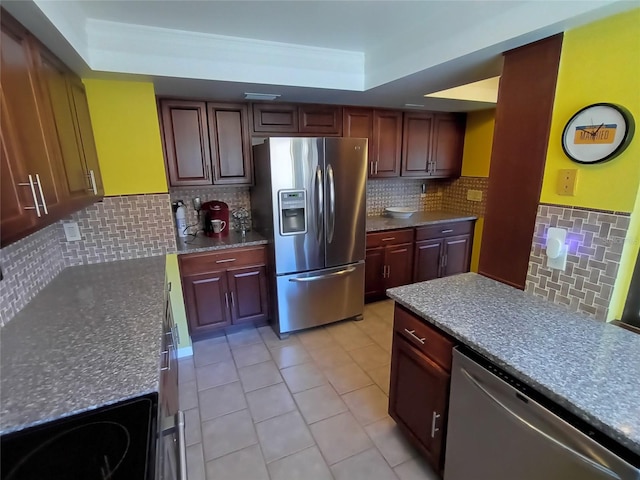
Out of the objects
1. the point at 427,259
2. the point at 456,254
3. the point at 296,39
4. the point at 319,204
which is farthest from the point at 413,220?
the point at 296,39

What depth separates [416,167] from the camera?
368 cm

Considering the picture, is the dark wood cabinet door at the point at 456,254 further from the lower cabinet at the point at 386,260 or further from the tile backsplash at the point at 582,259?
the tile backsplash at the point at 582,259

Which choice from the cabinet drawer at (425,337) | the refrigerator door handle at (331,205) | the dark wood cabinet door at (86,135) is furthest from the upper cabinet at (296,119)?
the cabinet drawer at (425,337)

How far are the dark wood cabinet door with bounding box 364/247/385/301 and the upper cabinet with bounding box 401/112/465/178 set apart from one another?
3.35 ft

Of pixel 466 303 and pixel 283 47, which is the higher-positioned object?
pixel 283 47

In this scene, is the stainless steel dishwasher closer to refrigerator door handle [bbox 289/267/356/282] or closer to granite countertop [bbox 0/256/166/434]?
granite countertop [bbox 0/256/166/434]

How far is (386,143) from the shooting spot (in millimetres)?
3467

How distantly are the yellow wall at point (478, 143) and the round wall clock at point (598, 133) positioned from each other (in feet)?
7.67

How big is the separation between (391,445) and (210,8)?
8.39ft

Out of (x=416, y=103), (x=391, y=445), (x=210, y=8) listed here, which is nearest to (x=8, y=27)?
(x=210, y=8)

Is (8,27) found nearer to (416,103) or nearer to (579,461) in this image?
(579,461)

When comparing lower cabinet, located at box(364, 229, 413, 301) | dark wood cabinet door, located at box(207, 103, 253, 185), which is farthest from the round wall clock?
dark wood cabinet door, located at box(207, 103, 253, 185)

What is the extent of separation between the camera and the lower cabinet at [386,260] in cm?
329

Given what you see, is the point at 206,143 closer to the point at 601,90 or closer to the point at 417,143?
the point at 417,143
